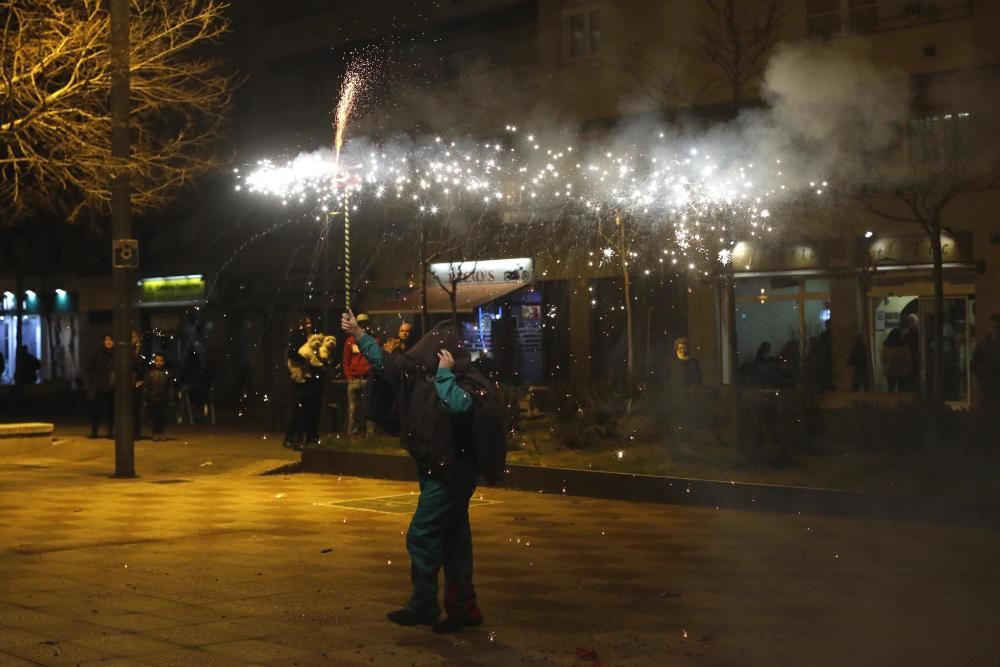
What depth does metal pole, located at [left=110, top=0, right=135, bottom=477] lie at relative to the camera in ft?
46.4

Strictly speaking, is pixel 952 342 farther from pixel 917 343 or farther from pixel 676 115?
pixel 676 115

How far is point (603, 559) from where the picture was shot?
9219 mm

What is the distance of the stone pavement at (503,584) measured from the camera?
250 inches

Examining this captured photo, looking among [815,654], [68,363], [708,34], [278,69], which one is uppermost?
[278,69]

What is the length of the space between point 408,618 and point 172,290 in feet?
94.9

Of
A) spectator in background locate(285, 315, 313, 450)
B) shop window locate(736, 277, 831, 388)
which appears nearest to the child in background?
spectator in background locate(285, 315, 313, 450)

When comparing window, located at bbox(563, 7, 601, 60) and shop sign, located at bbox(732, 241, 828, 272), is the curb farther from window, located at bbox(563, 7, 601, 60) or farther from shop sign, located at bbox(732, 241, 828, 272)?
window, located at bbox(563, 7, 601, 60)

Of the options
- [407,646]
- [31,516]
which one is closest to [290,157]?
[31,516]

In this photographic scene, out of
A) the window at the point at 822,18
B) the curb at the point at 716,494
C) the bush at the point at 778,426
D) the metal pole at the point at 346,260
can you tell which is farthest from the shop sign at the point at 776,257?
the curb at the point at 716,494

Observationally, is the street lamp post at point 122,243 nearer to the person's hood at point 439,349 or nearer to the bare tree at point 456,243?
the person's hood at point 439,349

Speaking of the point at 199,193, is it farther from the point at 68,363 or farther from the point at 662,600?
the point at 662,600

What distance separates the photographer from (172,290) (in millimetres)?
34469

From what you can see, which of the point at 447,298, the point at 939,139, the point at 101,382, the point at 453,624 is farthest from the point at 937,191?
the point at 101,382

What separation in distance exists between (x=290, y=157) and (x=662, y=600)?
22.5 m
